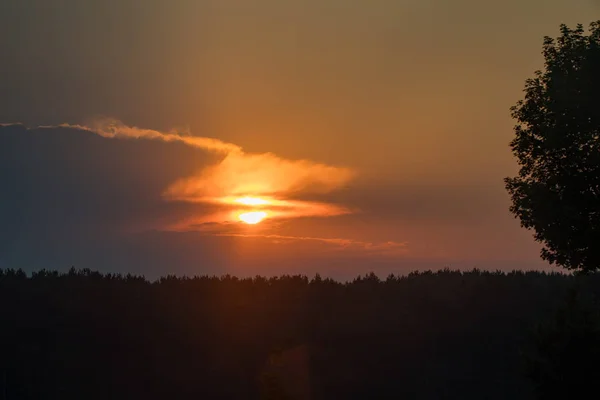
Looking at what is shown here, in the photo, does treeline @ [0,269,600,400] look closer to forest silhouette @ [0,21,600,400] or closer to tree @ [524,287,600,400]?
forest silhouette @ [0,21,600,400]

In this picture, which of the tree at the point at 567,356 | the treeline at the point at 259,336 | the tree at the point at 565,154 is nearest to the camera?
the tree at the point at 565,154

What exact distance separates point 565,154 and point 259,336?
2302 centimetres

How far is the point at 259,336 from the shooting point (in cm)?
3875

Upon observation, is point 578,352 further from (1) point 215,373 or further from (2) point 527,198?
(1) point 215,373

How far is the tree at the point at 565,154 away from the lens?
760 inches

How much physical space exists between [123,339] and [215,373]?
5.19 m

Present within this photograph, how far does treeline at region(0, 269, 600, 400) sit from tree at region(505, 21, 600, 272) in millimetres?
11728

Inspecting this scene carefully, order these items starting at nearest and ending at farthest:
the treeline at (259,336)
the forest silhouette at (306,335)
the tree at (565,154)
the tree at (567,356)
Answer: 1. the tree at (565,154)
2. the tree at (567,356)
3. the forest silhouette at (306,335)
4. the treeline at (259,336)

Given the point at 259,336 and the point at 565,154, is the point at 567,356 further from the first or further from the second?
the point at 259,336

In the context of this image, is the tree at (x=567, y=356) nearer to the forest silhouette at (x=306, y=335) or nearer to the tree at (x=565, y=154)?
the forest silhouette at (x=306, y=335)

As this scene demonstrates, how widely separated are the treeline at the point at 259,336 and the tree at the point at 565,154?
11.7 meters

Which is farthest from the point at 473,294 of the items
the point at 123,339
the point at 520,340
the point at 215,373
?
the point at 123,339

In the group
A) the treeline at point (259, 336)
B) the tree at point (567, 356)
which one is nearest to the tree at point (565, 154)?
the tree at point (567, 356)

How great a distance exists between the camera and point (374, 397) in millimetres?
35875
